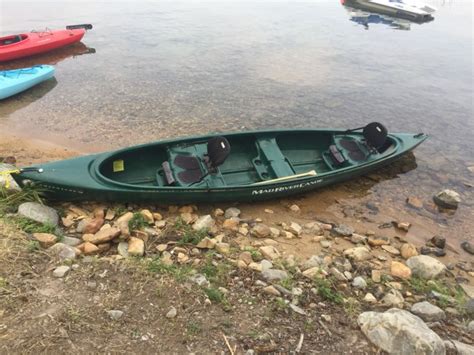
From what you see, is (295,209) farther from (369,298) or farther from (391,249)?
(369,298)

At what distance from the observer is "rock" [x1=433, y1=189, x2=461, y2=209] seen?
11.5m

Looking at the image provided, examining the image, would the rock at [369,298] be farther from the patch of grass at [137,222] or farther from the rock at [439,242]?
the patch of grass at [137,222]

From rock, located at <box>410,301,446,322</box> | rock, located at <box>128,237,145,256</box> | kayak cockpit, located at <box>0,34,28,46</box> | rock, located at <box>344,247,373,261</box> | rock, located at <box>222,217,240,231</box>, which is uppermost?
kayak cockpit, located at <box>0,34,28,46</box>

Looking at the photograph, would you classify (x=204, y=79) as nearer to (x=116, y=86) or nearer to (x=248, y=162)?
(x=116, y=86)

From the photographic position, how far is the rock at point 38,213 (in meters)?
8.00

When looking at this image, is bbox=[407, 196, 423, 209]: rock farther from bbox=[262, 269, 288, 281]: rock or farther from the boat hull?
bbox=[262, 269, 288, 281]: rock

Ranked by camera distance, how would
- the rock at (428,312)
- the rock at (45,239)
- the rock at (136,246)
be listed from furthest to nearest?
the rock at (136,246), the rock at (45,239), the rock at (428,312)

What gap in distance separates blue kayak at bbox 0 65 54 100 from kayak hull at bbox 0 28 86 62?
119 inches

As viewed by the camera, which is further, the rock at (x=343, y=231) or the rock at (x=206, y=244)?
the rock at (x=343, y=231)

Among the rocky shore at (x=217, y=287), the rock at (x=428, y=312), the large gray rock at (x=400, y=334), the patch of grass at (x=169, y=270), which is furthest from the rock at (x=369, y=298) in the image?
the patch of grass at (x=169, y=270)

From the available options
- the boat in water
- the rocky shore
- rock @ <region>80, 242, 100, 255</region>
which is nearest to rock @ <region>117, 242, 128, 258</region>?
the rocky shore

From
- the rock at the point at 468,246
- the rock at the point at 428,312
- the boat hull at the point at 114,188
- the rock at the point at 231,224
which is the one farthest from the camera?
the rock at the point at 468,246

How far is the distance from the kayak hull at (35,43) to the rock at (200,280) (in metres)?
17.9

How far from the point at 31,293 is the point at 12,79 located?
13.6 meters
